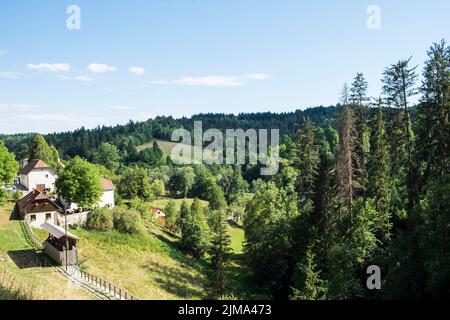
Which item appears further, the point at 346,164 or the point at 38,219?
the point at 38,219

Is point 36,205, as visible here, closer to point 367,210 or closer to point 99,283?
point 99,283

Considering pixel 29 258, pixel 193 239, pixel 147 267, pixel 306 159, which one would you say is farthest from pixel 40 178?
pixel 306 159

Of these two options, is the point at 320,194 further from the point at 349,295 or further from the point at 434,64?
the point at 434,64

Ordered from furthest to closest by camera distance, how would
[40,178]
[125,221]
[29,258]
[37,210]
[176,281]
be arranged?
[40,178]
[125,221]
[37,210]
[176,281]
[29,258]

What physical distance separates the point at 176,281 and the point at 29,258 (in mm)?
15549

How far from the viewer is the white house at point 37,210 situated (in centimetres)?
4472

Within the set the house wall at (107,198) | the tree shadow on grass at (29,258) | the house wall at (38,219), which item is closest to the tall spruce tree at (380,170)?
the tree shadow on grass at (29,258)

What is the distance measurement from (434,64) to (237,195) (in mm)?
84775

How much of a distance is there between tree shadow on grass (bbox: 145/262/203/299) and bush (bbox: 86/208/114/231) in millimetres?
7740

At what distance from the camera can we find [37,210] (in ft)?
147

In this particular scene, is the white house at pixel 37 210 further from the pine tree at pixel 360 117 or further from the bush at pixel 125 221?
the pine tree at pixel 360 117

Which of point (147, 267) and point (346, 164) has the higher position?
point (346, 164)
